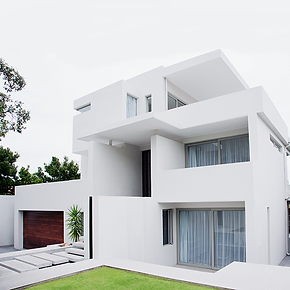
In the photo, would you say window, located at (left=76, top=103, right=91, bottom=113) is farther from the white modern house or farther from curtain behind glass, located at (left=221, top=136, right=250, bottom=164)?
curtain behind glass, located at (left=221, top=136, right=250, bottom=164)

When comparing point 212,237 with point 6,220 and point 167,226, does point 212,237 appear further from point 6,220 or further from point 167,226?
point 6,220

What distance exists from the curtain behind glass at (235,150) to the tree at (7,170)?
2452cm

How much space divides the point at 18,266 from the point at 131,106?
9.69m

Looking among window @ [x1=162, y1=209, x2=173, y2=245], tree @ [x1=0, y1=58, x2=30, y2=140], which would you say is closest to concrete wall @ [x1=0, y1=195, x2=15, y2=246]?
window @ [x1=162, y1=209, x2=173, y2=245]

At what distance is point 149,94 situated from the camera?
1631cm

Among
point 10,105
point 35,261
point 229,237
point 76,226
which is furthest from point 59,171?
point 10,105

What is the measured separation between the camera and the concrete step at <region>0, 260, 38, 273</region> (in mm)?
9648

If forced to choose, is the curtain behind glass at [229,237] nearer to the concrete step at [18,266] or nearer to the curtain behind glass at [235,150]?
the curtain behind glass at [235,150]

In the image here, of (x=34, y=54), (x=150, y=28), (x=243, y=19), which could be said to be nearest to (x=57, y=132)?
(x=34, y=54)

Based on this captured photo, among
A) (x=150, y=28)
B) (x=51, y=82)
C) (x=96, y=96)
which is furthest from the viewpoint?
(x=51, y=82)

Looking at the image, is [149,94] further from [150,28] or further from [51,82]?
[51,82]

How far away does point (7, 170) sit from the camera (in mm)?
30672

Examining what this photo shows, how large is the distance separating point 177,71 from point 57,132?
28.2m

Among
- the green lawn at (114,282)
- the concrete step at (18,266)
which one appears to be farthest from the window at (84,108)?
the green lawn at (114,282)
